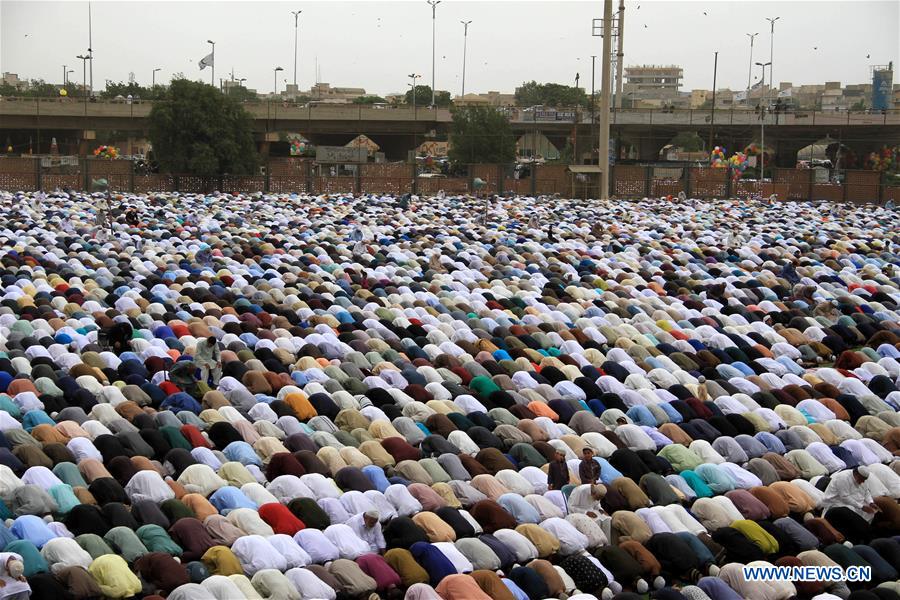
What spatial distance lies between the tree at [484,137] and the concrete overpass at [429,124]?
1.48m

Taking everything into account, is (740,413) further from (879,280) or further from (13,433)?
(879,280)

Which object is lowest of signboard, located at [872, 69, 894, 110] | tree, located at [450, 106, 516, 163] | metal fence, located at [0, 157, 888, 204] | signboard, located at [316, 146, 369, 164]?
metal fence, located at [0, 157, 888, 204]

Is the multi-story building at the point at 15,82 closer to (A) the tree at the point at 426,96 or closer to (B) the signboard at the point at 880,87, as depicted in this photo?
(A) the tree at the point at 426,96

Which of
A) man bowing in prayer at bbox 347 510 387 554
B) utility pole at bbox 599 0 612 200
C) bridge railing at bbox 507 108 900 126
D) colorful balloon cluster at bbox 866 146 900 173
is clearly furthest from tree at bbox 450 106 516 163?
man bowing in prayer at bbox 347 510 387 554

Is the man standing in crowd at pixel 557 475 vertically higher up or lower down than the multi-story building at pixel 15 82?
lower down

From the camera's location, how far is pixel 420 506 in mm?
11078

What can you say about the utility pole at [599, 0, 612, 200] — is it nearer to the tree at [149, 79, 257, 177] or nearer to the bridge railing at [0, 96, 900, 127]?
the tree at [149, 79, 257, 177]

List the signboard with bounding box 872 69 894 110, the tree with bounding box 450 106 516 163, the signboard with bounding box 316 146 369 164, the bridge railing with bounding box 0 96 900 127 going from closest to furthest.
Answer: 1. the signboard with bounding box 316 146 369 164
2. the bridge railing with bounding box 0 96 900 127
3. the tree with bounding box 450 106 516 163
4. the signboard with bounding box 872 69 894 110

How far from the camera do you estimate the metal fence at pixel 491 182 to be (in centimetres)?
3997

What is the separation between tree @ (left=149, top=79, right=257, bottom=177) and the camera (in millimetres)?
45500

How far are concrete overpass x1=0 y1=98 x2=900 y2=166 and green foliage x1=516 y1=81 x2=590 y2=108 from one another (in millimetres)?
27423

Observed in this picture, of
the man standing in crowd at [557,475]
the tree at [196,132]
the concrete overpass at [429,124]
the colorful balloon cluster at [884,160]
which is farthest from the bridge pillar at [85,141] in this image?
the man standing in crowd at [557,475]

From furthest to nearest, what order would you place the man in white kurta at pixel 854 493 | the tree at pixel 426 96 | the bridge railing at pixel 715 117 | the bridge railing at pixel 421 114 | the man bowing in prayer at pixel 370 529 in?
the tree at pixel 426 96
the bridge railing at pixel 715 117
the bridge railing at pixel 421 114
the man in white kurta at pixel 854 493
the man bowing in prayer at pixel 370 529

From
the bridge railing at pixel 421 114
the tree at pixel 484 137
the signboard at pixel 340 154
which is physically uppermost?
the bridge railing at pixel 421 114
